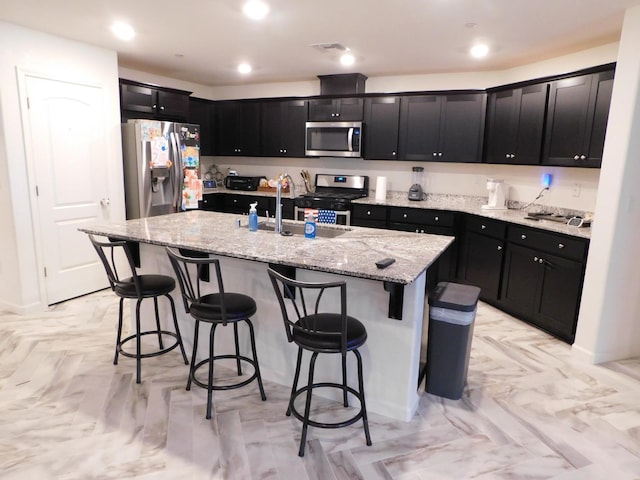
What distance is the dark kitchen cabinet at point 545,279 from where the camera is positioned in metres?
3.28

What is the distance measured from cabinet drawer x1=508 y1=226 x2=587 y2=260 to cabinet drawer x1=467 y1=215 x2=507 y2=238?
0.12 metres

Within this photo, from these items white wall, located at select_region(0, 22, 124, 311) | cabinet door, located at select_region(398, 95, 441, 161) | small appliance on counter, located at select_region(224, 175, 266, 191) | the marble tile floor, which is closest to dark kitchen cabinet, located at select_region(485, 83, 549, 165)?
cabinet door, located at select_region(398, 95, 441, 161)

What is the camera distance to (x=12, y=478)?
6.30ft

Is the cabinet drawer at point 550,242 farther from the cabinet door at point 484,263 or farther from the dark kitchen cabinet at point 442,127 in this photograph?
the dark kitchen cabinet at point 442,127

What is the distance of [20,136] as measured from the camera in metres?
3.60

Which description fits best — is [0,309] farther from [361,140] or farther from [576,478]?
[576,478]

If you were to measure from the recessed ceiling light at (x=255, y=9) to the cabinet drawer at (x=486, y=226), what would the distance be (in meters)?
2.71

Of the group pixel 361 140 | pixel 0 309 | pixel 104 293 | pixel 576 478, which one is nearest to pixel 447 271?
pixel 361 140

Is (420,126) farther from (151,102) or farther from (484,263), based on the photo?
(151,102)

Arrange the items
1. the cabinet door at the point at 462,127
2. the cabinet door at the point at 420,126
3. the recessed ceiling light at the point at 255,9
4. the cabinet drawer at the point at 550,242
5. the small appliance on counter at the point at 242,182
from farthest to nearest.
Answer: the small appliance on counter at the point at 242,182 < the cabinet door at the point at 420,126 < the cabinet door at the point at 462,127 < the cabinet drawer at the point at 550,242 < the recessed ceiling light at the point at 255,9

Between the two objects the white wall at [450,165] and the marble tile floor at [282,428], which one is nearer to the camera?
the marble tile floor at [282,428]

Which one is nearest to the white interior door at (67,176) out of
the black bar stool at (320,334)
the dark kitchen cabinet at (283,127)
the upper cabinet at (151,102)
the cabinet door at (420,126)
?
the upper cabinet at (151,102)

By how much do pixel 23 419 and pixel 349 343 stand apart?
1.84 metres

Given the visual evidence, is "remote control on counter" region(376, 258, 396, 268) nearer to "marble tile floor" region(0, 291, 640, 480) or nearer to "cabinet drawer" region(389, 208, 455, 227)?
"marble tile floor" region(0, 291, 640, 480)
